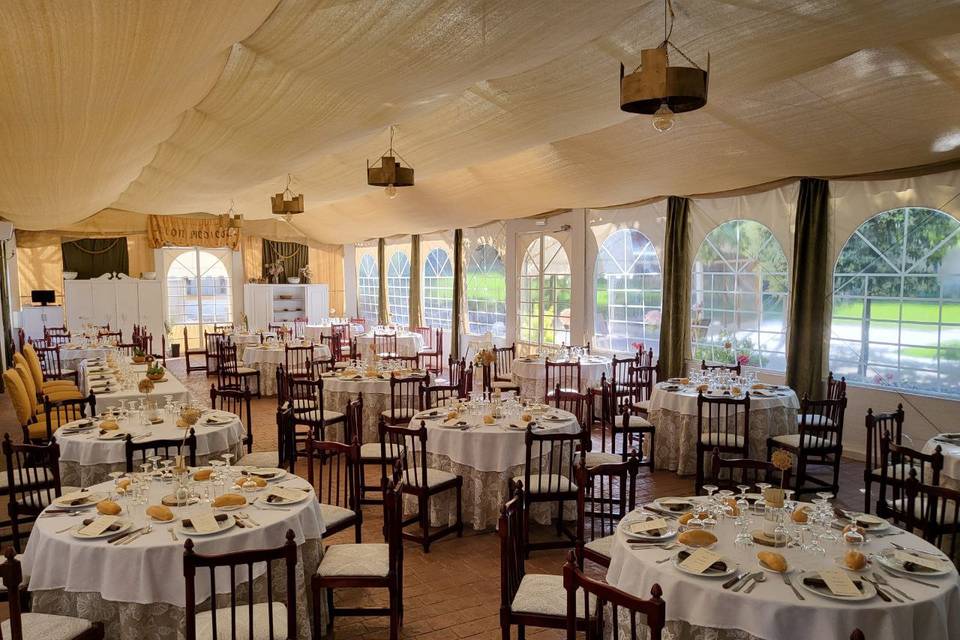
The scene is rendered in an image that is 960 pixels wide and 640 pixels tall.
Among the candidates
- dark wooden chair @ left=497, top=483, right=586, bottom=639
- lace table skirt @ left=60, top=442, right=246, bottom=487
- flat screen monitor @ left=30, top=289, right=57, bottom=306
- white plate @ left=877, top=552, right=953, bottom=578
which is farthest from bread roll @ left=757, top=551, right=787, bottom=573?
flat screen monitor @ left=30, top=289, right=57, bottom=306

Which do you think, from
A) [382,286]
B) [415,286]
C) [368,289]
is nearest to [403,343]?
[415,286]

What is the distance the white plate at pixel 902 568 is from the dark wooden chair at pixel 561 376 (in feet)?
21.1

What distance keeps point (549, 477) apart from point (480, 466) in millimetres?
706

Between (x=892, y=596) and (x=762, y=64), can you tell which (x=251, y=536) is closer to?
(x=892, y=596)

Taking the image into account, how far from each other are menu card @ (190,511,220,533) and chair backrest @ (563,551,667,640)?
1.86m

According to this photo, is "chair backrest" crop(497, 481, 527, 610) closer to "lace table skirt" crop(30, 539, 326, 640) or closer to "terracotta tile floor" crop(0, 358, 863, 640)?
"terracotta tile floor" crop(0, 358, 863, 640)

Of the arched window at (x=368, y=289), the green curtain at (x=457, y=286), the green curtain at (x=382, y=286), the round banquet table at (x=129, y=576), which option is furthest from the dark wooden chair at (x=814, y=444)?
the arched window at (x=368, y=289)

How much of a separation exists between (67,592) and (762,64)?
233 inches

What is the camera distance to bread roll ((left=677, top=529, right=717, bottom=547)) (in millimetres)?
3475

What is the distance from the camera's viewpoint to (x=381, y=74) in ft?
15.3

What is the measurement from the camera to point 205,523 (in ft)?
12.0

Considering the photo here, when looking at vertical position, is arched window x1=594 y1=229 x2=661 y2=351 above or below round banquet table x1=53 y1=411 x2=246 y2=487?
above

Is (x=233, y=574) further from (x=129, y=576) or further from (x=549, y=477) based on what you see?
(x=549, y=477)

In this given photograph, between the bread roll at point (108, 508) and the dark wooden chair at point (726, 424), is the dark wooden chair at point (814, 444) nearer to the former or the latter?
the dark wooden chair at point (726, 424)
